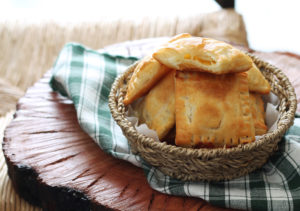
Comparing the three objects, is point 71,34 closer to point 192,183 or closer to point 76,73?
point 76,73

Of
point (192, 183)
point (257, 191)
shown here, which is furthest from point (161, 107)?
point (257, 191)

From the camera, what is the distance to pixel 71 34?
2.27 m

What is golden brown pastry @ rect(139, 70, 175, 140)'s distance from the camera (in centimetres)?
93

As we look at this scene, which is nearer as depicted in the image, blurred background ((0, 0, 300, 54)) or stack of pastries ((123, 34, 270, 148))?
stack of pastries ((123, 34, 270, 148))

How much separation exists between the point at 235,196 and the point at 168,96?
1.02ft

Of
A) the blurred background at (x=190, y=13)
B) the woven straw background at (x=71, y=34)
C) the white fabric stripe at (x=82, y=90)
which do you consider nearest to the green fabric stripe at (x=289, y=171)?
the white fabric stripe at (x=82, y=90)

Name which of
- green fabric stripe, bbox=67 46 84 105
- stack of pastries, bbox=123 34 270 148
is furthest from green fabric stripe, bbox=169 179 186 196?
green fabric stripe, bbox=67 46 84 105

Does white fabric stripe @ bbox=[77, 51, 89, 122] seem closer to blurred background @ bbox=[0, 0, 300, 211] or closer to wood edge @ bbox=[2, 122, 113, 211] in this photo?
wood edge @ bbox=[2, 122, 113, 211]

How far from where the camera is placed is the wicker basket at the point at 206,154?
843mm

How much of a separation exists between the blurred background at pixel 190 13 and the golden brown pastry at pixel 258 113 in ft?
2.76

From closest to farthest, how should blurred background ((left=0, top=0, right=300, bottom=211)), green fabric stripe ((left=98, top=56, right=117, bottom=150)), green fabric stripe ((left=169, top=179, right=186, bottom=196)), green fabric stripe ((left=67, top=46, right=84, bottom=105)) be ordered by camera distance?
1. green fabric stripe ((left=169, top=179, right=186, bottom=196))
2. green fabric stripe ((left=98, top=56, right=117, bottom=150))
3. green fabric stripe ((left=67, top=46, right=84, bottom=105))
4. blurred background ((left=0, top=0, right=300, bottom=211))

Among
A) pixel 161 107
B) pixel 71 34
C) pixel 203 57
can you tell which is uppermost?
pixel 203 57

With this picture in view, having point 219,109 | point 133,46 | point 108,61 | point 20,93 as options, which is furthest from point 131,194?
point 20,93

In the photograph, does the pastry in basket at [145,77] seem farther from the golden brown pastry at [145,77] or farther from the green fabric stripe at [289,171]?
the green fabric stripe at [289,171]
